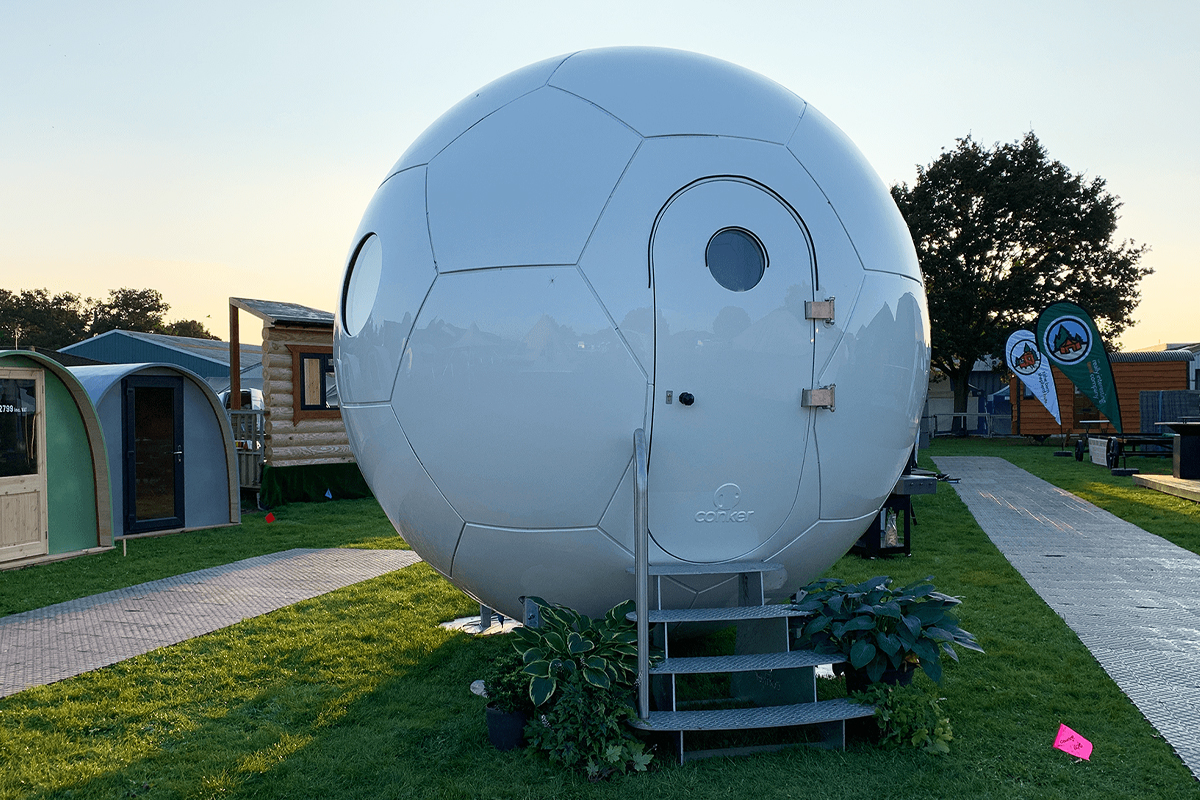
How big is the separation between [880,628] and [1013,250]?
1377 inches

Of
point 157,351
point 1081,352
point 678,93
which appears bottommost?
point 1081,352

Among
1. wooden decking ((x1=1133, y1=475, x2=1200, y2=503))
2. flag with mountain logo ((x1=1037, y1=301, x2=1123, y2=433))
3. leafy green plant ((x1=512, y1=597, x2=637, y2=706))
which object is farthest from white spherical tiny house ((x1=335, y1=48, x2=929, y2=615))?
flag with mountain logo ((x1=1037, y1=301, x2=1123, y2=433))

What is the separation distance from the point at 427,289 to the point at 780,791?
2.86 metres

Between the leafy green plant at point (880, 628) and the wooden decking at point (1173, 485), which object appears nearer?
the leafy green plant at point (880, 628)

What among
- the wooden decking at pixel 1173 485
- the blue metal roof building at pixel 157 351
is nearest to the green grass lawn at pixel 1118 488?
the wooden decking at pixel 1173 485

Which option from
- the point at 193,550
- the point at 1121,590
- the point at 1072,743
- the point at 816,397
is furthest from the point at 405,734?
the point at 193,550

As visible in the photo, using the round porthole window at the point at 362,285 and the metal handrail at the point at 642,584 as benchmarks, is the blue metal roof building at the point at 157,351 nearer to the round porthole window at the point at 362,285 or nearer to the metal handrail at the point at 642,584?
the round porthole window at the point at 362,285

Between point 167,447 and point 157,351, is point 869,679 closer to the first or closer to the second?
point 167,447

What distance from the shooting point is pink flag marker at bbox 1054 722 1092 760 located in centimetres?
404

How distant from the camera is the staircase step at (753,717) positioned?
3791 mm

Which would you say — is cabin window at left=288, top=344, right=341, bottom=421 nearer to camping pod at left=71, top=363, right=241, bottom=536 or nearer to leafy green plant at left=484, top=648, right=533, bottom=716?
camping pod at left=71, top=363, right=241, bottom=536

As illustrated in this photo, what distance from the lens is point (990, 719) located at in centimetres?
447

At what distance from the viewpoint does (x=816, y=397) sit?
4.15 m

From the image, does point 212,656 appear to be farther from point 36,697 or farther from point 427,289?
point 427,289
